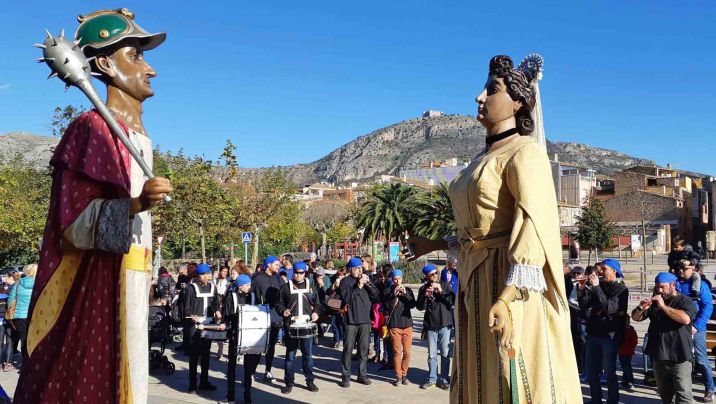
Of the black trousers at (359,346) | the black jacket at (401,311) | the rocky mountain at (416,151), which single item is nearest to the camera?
the black trousers at (359,346)

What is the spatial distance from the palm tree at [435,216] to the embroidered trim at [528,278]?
34359mm

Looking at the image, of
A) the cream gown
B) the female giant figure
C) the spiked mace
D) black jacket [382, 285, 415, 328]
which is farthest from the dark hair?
black jacket [382, 285, 415, 328]

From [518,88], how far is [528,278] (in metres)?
1.18

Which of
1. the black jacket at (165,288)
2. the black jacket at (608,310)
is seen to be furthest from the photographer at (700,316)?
the black jacket at (165,288)

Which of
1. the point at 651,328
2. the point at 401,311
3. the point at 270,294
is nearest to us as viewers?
the point at 651,328

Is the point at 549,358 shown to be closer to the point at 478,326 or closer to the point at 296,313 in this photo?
the point at 478,326

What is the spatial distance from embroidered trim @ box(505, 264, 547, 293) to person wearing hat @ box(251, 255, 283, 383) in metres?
6.65

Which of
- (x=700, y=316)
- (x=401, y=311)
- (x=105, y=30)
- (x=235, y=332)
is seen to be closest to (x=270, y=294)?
(x=235, y=332)

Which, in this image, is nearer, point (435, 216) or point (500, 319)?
point (500, 319)

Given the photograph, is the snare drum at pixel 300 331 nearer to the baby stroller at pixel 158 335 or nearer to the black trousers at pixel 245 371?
the black trousers at pixel 245 371

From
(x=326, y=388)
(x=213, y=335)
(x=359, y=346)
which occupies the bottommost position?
(x=326, y=388)

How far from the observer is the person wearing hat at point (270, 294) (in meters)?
9.56

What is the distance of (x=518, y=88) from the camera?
3.70 metres

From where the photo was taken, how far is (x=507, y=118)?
12.2 ft
